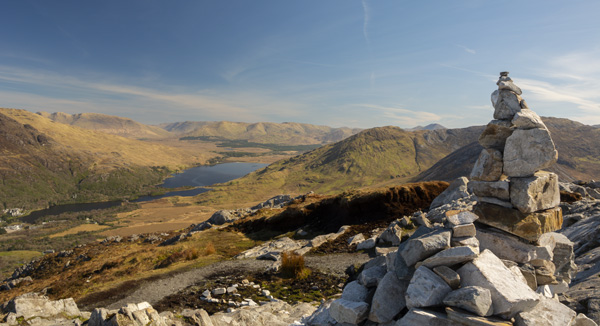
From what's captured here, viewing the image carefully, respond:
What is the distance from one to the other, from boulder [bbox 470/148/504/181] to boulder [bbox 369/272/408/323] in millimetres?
5039

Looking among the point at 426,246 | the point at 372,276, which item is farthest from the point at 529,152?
the point at 372,276

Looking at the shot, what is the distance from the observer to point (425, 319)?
23.9ft

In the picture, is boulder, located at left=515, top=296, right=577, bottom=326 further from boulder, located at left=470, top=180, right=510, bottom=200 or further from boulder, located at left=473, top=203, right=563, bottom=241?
boulder, located at left=470, top=180, right=510, bottom=200

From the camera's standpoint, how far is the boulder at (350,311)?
8.83 m

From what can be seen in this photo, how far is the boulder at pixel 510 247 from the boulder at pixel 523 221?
282 millimetres

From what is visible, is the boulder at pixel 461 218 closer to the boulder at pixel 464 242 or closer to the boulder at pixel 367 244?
the boulder at pixel 464 242

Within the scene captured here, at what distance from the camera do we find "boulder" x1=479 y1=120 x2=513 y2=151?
9891mm

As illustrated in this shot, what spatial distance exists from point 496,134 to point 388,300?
7248mm

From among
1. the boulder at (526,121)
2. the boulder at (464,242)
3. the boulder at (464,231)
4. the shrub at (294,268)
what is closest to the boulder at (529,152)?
the boulder at (526,121)

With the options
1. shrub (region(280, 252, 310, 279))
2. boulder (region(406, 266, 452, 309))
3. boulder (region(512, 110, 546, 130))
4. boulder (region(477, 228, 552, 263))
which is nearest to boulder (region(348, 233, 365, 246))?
shrub (region(280, 252, 310, 279))

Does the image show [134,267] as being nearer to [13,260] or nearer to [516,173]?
[516,173]

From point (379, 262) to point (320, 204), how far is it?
27.5 meters

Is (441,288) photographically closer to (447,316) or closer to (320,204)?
(447,316)

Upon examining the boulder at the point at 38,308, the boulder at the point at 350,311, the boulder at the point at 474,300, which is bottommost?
the boulder at the point at 38,308
